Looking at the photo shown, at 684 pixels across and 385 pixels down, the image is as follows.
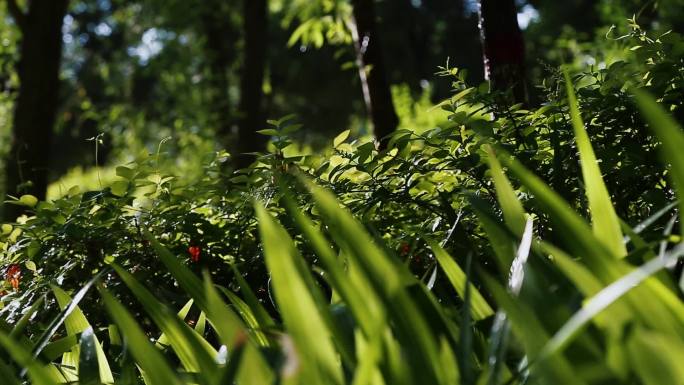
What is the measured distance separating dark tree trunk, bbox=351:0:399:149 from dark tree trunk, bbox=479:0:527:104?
195 cm

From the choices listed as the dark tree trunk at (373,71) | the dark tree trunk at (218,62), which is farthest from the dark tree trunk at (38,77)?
the dark tree trunk at (218,62)

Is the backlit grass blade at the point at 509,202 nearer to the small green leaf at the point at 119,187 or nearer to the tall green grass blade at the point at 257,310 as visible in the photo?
the tall green grass blade at the point at 257,310

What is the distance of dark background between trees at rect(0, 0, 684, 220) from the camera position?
5.55 meters

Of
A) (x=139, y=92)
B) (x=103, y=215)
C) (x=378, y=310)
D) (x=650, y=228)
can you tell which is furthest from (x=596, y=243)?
(x=139, y=92)

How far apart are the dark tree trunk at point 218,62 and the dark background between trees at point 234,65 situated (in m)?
0.04

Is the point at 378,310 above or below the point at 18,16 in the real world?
below

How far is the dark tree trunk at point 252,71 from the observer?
12.2 metres

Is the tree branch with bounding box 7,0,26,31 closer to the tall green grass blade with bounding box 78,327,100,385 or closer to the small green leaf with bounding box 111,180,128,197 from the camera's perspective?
the small green leaf with bounding box 111,180,128,197

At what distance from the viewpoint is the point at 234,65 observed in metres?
20.4

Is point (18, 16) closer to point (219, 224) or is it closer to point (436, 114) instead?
point (436, 114)

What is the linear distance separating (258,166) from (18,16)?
556cm

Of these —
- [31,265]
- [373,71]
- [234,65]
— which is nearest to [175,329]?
[31,265]

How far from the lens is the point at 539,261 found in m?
1.51

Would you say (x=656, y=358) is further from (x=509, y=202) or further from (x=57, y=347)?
(x=57, y=347)
